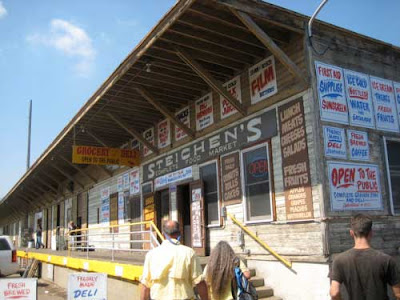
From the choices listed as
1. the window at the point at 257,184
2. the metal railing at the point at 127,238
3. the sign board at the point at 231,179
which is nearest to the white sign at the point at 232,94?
the sign board at the point at 231,179

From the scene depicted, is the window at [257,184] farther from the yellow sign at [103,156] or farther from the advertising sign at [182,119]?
the yellow sign at [103,156]

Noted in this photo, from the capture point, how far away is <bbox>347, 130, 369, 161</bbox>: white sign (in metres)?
8.73

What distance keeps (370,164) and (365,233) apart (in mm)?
5681

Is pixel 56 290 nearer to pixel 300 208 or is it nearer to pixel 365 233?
pixel 300 208

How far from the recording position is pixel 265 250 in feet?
30.2

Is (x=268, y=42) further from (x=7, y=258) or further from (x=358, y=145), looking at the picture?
(x=7, y=258)

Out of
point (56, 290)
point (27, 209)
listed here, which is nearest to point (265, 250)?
point (56, 290)

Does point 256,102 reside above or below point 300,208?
above

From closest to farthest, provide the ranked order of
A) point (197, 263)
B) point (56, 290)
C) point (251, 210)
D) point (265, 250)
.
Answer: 1. point (197, 263)
2. point (265, 250)
3. point (251, 210)
4. point (56, 290)

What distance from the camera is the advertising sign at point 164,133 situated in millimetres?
13828

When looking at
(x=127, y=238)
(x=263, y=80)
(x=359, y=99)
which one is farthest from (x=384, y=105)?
(x=127, y=238)

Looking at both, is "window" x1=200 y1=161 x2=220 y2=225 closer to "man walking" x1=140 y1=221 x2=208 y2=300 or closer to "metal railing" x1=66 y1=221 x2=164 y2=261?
"metal railing" x1=66 y1=221 x2=164 y2=261

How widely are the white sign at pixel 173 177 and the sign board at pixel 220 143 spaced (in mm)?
133

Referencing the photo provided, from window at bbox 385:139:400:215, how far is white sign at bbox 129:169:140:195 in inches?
357
